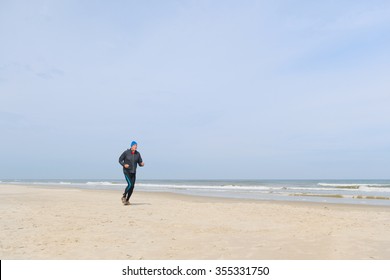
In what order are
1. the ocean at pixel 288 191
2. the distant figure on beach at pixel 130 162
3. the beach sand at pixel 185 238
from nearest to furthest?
the beach sand at pixel 185 238, the distant figure on beach at pixel 130 162, the ocean at pixel 288 191

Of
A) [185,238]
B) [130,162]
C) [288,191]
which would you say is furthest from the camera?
[288,191]

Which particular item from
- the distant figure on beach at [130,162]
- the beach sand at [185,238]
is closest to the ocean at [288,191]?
the distant figure on beach at [130,162]

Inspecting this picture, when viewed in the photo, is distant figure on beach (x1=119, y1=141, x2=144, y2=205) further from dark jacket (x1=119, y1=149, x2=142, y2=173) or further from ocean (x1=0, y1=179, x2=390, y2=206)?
ocean (x1=0, y1=179, x2=390, y2=206)

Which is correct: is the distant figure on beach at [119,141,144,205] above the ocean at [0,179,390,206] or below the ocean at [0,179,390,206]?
above

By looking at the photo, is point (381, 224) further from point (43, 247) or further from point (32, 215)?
point (32, 215)

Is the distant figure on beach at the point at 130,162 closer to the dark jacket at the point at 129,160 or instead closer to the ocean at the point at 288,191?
the dark jacket at the point at 129,160

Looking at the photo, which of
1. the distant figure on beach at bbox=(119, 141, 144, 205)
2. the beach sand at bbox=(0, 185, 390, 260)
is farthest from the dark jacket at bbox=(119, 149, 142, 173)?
the beach sand at bbox=(0, 185, 390, 260)

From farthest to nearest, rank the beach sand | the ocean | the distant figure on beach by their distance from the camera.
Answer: the ocean → the distant figure on beach → the beach sand

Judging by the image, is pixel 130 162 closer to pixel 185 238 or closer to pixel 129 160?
pixel 129 160

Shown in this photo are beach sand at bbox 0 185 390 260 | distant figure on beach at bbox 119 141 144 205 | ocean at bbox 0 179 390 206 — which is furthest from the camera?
ocean at bbox 0 179 390 206

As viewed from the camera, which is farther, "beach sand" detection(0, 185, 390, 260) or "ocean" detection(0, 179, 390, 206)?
"ocean" detection(0, 179, 390, 206)

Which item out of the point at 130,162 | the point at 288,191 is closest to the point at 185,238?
the point at 130,162
